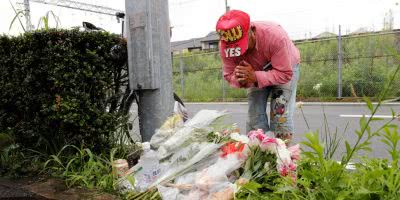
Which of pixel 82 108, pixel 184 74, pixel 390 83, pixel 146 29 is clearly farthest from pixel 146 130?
pixel 184 74

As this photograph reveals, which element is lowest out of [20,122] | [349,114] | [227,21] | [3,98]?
[349,114]

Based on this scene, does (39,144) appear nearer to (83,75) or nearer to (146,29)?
(83,75)

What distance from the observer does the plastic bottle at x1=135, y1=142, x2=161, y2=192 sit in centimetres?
221

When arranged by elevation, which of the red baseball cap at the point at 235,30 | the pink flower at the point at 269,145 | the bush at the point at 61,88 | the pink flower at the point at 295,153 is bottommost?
the pink flower at the point at 295,153

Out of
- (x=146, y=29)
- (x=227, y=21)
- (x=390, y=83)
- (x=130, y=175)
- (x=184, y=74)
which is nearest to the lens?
(x=390, y=83)

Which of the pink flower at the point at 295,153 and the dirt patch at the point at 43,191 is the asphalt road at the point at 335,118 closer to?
the pink flower at the point at 295,153

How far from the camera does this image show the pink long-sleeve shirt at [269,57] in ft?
9.07

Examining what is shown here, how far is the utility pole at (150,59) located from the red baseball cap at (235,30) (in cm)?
69

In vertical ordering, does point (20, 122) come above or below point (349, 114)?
above

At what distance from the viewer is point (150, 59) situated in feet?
10.0

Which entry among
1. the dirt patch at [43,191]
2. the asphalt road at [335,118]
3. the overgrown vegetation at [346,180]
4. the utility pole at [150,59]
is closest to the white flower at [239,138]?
the overgrown vegetation at [346,180]

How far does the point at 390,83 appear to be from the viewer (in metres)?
1.57

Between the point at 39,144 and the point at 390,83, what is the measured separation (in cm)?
256

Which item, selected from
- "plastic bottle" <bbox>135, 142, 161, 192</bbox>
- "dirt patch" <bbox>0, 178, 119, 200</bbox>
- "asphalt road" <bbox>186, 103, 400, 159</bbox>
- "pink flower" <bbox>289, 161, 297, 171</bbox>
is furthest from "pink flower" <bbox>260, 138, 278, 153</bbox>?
"asphalt road" <bbox>186, 103, 400, 159</bbox>
